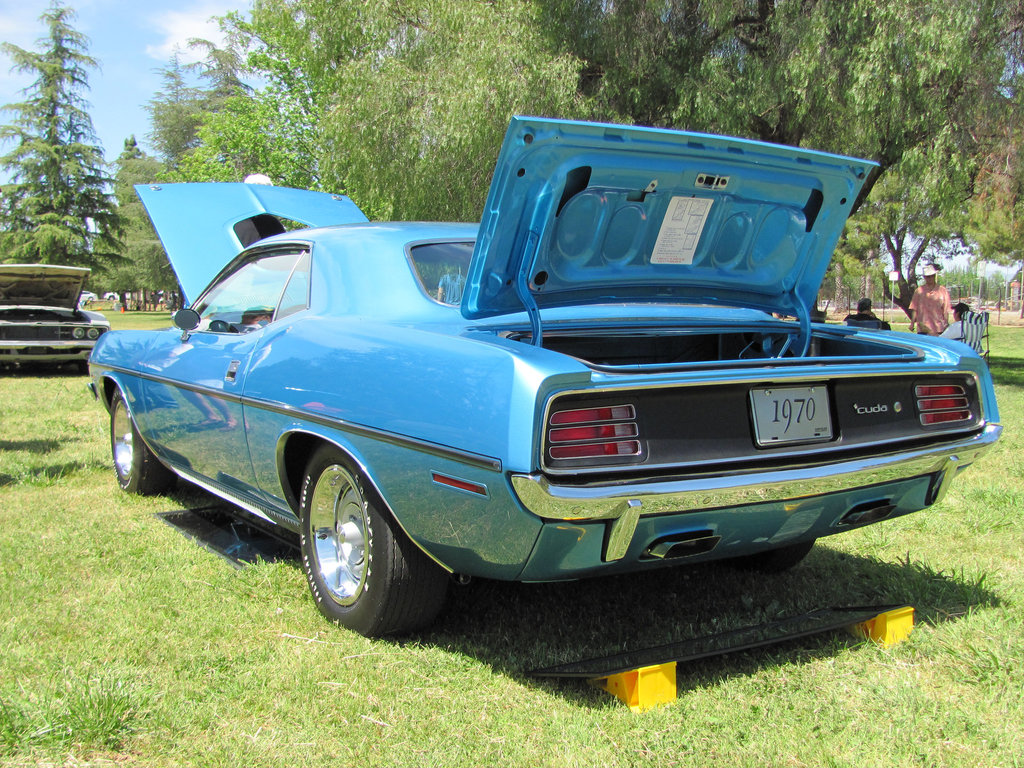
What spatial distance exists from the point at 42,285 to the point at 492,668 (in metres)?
12.2

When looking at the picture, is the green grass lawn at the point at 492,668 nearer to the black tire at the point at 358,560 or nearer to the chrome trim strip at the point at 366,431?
the black tire at the point at 358,560

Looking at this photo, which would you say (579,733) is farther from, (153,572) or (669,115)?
(669,115)

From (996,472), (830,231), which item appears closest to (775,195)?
(830,231)

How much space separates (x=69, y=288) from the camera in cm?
1280

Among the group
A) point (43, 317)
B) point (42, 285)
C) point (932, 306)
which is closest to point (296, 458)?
point (932, 306)

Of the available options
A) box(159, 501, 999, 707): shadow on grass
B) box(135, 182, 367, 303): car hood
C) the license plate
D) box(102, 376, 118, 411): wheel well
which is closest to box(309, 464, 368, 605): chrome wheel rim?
box(159, 501, 999, 707): shadow on grass

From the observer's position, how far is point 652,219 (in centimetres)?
290

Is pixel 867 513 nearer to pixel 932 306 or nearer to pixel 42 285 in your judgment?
pixel 932 306

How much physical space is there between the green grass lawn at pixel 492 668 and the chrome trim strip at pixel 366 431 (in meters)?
0.72

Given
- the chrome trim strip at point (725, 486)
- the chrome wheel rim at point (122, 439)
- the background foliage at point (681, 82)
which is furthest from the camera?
the background foliage at point (681, 82)

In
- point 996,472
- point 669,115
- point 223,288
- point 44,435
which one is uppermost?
point 669,115

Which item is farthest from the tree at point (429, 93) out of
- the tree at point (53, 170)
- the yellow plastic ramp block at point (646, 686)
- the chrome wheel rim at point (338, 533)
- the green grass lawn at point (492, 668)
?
the tree at point (53, 170)

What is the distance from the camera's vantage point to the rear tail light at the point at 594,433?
2172 mm

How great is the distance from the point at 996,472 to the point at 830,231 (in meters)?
3.10
